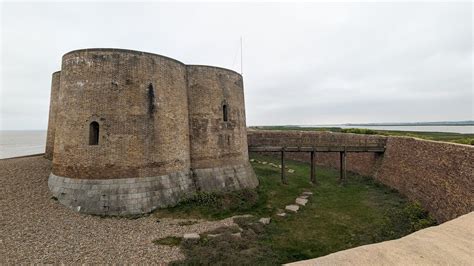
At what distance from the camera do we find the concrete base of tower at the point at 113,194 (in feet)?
33.4

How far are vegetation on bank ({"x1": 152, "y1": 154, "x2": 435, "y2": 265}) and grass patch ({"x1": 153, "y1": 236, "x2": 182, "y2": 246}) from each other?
63mm

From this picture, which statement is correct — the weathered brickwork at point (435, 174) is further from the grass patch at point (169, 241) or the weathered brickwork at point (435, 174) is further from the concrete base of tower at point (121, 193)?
the concrete base of tower at point (121, 193)

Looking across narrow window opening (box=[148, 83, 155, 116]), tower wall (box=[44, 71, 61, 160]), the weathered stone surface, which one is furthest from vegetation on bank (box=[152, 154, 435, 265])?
tower wall (box=[44, 71, 61, 160])

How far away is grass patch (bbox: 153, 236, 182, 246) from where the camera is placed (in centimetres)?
829

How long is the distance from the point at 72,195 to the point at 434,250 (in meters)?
11.5

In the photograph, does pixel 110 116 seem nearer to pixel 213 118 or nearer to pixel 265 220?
pixel 213 118

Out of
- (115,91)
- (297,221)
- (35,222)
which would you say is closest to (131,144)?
(115,91)

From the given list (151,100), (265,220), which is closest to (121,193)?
(151,100)

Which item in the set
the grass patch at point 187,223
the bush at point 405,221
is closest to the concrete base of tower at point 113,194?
the grass patch at point 187,223

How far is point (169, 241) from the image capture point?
846 cm

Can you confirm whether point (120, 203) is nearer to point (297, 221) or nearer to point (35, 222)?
point (35, 222)

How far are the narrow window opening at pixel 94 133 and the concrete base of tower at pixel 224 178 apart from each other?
4.78 metres

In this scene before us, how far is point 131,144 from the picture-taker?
11180 mm

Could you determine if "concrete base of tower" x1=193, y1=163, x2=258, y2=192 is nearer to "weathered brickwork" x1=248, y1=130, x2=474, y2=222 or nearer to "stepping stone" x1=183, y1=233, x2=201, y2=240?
"stepping stone" x1=183, y1=233, x2=201, y2=240
